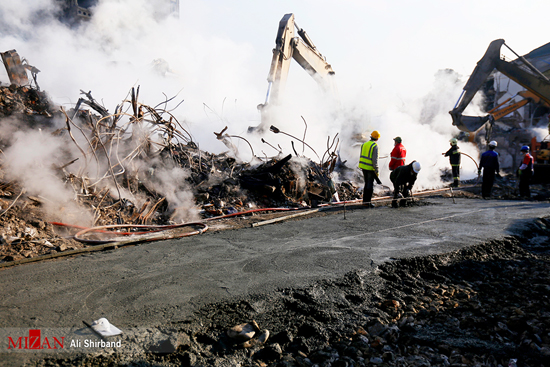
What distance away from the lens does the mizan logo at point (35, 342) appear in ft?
6.89

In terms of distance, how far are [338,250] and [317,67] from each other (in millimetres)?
10972

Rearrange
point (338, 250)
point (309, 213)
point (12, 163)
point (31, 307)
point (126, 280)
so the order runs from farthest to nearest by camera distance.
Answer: point (309, 213), point (12, 163), point (338, 250), point (126, 280), point (31, 307)

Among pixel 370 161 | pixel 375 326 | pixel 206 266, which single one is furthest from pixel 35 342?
pixel 370 161

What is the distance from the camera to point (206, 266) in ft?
11.8

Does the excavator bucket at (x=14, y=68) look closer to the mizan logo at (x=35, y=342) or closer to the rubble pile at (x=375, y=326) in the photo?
the mizan logo at (x=35, y=342)

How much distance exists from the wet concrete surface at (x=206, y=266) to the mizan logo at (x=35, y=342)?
147 mm

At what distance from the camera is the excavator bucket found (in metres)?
8.59

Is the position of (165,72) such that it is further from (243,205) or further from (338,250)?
(338,250)

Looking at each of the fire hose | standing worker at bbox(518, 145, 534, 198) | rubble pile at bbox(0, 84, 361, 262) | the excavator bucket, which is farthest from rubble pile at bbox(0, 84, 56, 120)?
standing worker at bbox(518, 145, 534, 198)

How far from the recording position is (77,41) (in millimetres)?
18594

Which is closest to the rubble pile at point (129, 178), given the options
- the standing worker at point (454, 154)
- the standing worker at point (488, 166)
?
the standing worker at point (488, 166)

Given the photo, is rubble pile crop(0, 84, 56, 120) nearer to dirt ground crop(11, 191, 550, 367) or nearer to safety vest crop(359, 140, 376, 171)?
dirt ground crop(11, 191, 550, 367)

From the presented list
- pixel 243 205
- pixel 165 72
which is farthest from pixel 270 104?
pixel 165 72

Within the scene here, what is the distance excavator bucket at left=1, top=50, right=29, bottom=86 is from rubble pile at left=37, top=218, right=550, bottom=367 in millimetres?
9322
